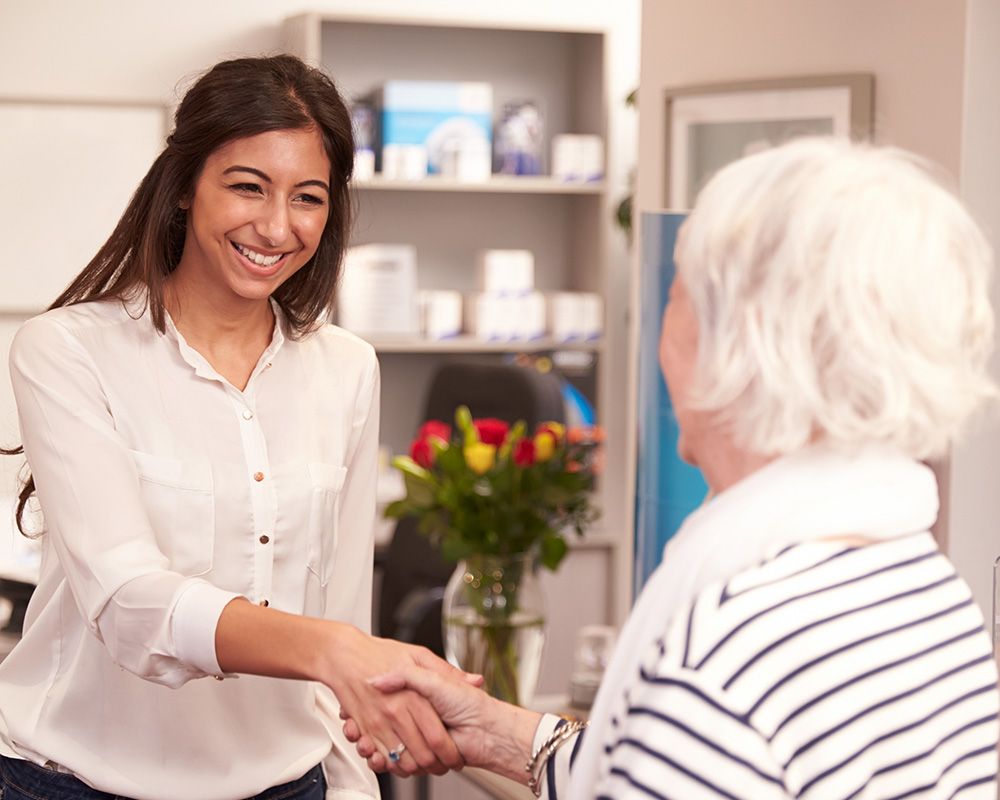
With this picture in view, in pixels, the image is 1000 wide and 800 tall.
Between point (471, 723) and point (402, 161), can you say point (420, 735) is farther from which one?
point (402, 161)

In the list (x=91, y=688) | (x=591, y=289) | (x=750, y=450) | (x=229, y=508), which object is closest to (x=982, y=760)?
(x=750, y=450)

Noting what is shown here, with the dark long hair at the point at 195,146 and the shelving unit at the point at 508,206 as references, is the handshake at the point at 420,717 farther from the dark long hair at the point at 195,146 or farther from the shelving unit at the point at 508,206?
the shelving unit at the point at 508,206

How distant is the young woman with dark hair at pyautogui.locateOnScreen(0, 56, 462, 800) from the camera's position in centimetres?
153

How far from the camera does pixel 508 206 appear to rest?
5523 millimetres

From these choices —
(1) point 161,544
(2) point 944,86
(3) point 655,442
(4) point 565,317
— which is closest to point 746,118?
(2) point 944,86

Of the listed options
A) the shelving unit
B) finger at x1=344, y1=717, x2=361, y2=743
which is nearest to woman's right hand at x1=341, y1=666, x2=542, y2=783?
finger at x1=344, y1=717, x2=361, y2=743

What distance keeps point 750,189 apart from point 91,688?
103 cm

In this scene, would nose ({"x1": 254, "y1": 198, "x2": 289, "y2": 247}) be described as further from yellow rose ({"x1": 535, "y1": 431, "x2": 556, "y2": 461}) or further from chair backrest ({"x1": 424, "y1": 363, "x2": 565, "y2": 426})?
chair backrest ({"x1": 424, "y1": 363, "x2": 565, "y2": 426})

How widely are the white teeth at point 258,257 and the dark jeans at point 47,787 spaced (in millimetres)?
635

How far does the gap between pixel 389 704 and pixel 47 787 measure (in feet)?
1.46

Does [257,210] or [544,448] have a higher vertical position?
[257,210]

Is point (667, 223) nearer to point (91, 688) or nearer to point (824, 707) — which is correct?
point (91, 688)

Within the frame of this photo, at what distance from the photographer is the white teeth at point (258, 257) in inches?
66.5

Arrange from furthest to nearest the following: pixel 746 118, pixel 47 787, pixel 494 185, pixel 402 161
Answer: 1. pixel 494 185
2. pixel 402 161
3. pixel 746 118
4. pixel 47 787
